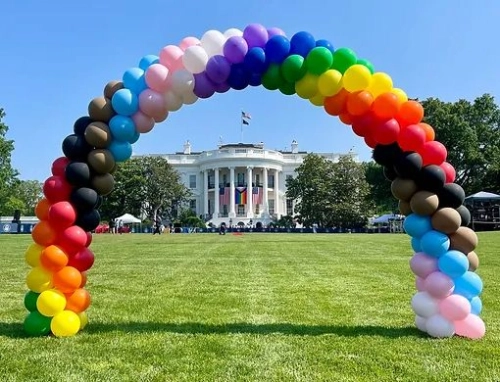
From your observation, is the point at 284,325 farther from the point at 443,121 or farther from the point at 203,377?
the point at 443,121

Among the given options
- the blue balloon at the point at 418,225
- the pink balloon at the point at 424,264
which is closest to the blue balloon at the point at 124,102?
the blue balloon at the point at 418,225

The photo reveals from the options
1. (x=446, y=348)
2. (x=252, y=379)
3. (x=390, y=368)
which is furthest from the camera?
(x=446, y=348)

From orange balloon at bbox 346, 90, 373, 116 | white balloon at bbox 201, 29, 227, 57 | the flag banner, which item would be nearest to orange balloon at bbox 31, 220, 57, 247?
white balloon at bbox 201, 29, 227, 57

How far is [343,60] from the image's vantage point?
20.7 ft

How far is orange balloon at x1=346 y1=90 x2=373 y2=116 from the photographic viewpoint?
20.3ft

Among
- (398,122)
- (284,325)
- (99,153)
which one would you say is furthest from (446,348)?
(99,153)

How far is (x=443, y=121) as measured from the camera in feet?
171

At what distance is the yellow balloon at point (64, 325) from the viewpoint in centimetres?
600

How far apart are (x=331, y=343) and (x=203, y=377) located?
1.75 m

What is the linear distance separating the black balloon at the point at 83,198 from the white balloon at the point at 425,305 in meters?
4.14

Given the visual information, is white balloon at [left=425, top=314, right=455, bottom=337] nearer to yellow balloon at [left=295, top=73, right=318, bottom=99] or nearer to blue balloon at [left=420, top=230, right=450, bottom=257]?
blue balloon at [left=420, top=230, right=450, bottom=257]

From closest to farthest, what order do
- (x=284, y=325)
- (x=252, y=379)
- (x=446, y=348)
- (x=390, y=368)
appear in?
(x=252, y=379)
(x=390, y=368)
(x=446, y=348)
(x=284, y=325)

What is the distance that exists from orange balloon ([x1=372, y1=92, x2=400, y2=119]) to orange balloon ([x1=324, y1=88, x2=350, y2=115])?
42 cm

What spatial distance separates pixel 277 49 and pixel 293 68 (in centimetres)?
32
